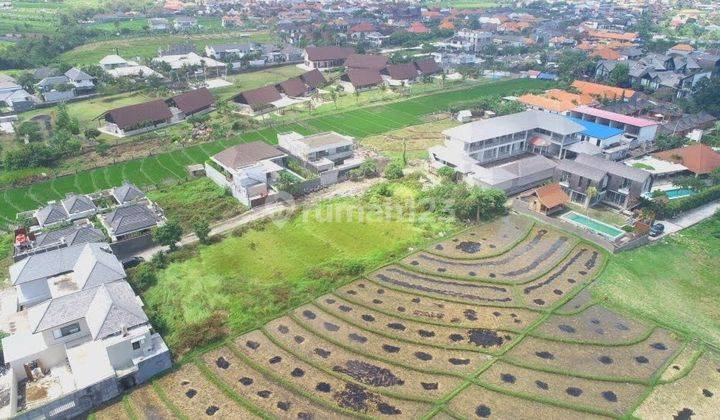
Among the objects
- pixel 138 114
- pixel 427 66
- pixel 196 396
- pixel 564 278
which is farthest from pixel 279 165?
pixel 427 66

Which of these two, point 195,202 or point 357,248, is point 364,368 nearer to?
point 357,248

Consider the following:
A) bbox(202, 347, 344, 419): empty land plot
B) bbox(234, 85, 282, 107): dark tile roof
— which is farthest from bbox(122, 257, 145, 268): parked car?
bbox(234, 85, 282, 107): dark tile roof

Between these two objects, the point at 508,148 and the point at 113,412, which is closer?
the point at 113,412

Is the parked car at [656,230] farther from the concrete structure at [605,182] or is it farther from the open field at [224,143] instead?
the open field at [224,143]

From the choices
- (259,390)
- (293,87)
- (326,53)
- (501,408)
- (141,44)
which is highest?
(141,44)

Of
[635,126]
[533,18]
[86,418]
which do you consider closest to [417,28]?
[533,18]

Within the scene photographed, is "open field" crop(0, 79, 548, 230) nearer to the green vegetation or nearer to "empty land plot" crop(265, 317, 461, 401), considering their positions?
the green vegetation

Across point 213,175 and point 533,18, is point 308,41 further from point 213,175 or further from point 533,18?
point 533,18
